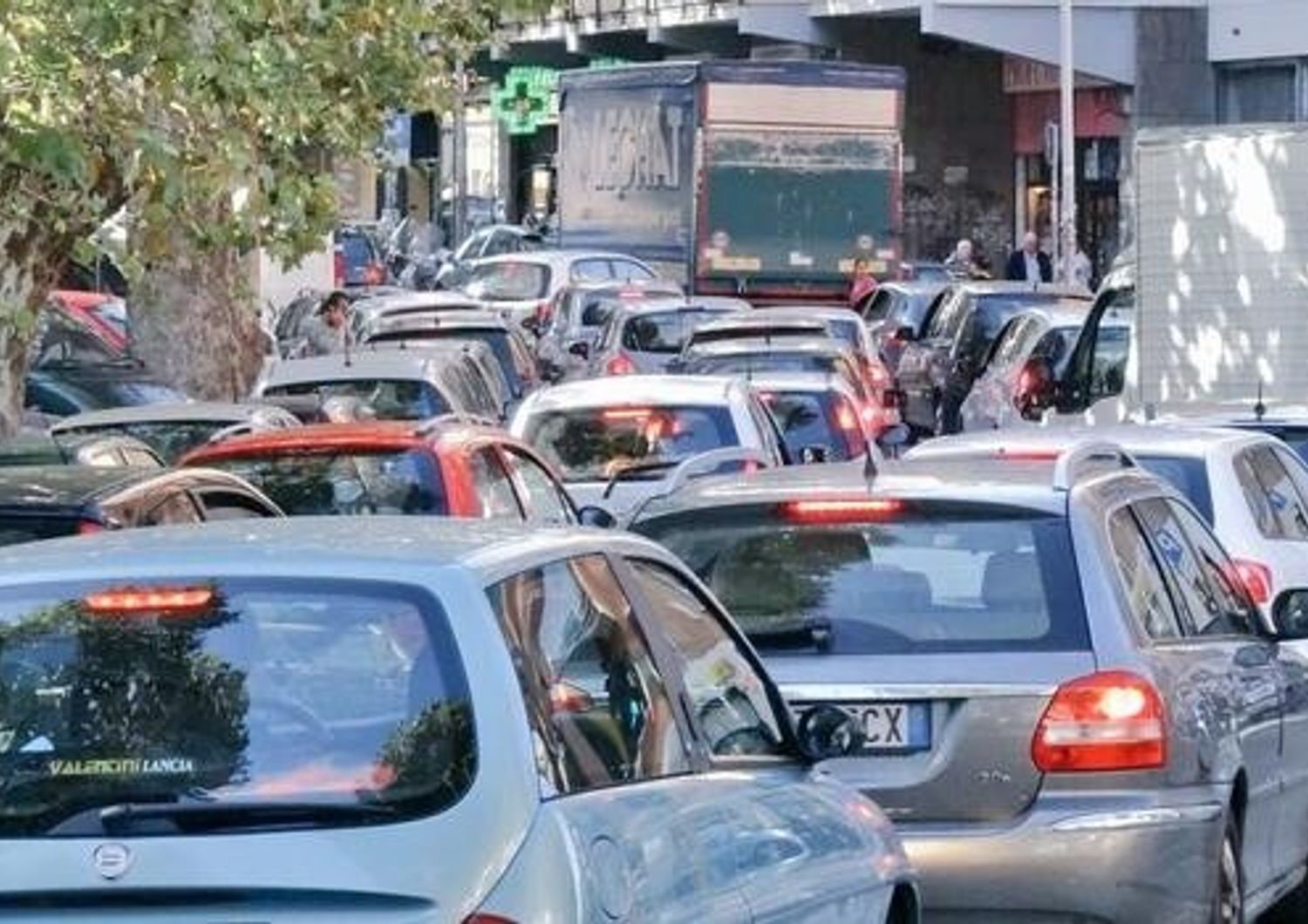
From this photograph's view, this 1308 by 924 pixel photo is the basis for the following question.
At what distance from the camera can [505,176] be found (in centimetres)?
8262

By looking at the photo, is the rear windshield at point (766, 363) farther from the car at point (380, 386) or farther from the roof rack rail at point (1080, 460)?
the roof rack rail at point (1080, 460)

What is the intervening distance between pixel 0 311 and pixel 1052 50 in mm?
39834

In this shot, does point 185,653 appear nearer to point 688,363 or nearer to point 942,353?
point 688,363

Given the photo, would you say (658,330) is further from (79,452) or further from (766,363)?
(79,452)

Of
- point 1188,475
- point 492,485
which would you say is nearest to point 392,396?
point 492,485

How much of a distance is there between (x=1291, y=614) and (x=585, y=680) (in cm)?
488

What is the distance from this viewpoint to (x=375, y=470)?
1431 cm

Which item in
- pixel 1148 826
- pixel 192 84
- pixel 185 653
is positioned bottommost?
pixel 1148 826

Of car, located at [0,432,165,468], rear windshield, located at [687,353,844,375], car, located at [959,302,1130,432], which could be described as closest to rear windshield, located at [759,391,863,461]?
rear windshield, located at [687,353,844,375]

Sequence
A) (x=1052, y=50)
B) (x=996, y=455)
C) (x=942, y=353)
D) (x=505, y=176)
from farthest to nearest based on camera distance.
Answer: (x=505, y=176) → (x=1052, y=50) → (x=942, y=353) → (x=996, y=455)

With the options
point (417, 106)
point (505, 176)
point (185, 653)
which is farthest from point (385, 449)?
point (505, 176)

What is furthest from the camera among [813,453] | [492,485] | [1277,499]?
[813,453]

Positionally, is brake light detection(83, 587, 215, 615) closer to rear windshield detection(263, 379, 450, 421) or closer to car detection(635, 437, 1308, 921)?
car detection(635, 437, 1308, 921)

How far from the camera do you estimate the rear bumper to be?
8703 millimetres
